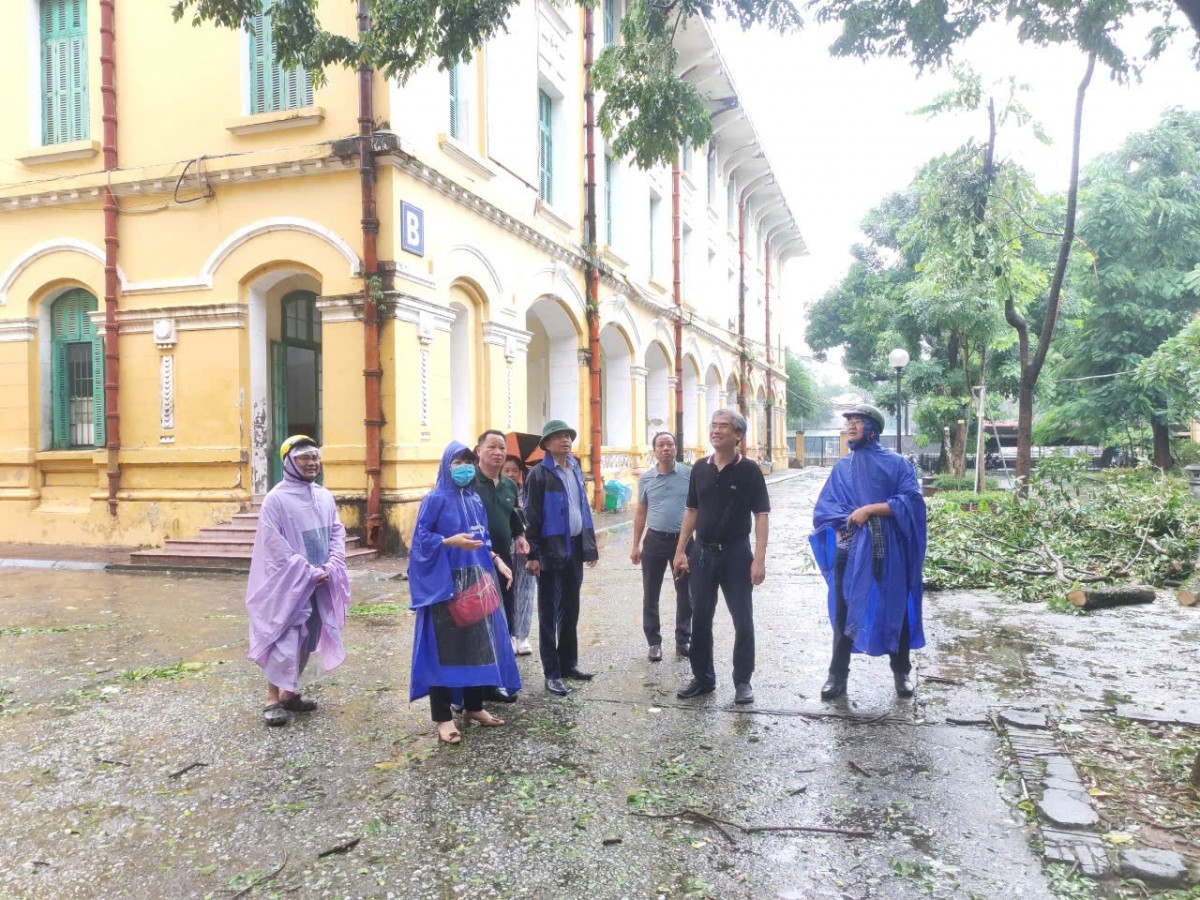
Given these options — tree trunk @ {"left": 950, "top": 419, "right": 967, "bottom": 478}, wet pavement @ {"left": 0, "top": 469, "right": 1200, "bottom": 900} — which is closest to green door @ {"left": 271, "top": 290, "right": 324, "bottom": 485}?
wet pavement @ {"left": 0, "top": 469, "right": 1200, "bottom": 900}

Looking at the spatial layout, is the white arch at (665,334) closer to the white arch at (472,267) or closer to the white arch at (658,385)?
the white arch at (658,385)

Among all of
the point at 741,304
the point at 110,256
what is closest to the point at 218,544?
the point at 110,256

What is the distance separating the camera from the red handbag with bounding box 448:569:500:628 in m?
4.52

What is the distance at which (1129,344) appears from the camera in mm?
24969

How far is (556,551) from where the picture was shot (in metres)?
5.41

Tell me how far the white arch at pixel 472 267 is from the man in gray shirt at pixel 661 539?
642 cm

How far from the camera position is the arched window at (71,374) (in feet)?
41.7

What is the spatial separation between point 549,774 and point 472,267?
9.57m

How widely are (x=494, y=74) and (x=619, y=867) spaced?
40.8 feet

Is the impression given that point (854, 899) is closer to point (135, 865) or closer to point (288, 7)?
point (135, 865)

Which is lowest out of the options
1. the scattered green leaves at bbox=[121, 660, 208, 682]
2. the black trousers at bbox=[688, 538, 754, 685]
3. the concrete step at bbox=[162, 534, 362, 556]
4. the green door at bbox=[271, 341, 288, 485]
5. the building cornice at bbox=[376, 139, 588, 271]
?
the scattered green leaves at bbox=[121, 660, 208, 682]

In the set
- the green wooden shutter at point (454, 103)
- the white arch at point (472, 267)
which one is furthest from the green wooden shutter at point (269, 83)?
the white arch at point (472, 267)

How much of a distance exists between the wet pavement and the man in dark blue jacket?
285mm

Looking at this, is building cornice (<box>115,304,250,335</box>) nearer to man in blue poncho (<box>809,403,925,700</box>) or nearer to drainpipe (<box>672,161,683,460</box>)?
man in blue poncho (<box>809,403,925,700</box>)
